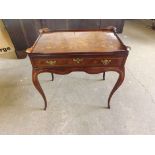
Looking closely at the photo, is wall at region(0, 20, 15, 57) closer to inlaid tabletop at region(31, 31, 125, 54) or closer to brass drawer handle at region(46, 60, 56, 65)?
inlaid tabletop at region(31, 31, 125, 54)

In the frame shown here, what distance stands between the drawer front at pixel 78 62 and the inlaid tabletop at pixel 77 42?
0.07m

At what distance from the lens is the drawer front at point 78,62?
1.20 meters

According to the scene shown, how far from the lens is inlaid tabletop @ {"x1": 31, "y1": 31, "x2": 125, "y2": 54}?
48.9 inches

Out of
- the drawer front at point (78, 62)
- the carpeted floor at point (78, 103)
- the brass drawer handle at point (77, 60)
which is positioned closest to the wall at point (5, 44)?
the carpeted floor at point (78, 103)

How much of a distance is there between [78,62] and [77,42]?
0.23 meters

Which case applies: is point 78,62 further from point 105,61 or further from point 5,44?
point 5,44

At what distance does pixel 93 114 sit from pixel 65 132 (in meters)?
0.33

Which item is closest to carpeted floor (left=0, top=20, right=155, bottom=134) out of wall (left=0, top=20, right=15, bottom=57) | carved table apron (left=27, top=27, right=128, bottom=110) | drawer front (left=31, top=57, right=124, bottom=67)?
wall (left=0, top=20, right=15, bottom=57)

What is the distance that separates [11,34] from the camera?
226 cm

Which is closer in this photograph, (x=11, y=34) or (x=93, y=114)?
(x=93, y=114)

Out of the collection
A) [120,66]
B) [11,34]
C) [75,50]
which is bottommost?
[11,34]
